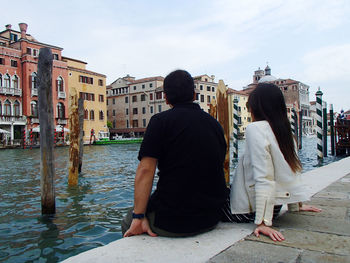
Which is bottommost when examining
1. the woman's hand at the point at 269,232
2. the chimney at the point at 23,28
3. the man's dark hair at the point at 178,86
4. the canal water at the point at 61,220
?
the canal water at the point at 61,220

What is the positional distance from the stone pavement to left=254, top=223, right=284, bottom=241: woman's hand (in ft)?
0.10

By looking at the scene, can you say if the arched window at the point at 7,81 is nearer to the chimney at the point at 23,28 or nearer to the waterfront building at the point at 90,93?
the chimney at the point at 23,28

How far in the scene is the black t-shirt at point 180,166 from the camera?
6.77ft

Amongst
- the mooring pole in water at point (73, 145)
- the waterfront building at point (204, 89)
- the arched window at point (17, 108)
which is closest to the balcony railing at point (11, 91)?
the arched window at point (17, 108)

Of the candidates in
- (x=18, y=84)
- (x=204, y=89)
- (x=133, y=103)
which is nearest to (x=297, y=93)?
(x=204, y=89)

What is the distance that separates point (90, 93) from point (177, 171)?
129ft

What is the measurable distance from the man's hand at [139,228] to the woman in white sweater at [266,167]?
0.65m

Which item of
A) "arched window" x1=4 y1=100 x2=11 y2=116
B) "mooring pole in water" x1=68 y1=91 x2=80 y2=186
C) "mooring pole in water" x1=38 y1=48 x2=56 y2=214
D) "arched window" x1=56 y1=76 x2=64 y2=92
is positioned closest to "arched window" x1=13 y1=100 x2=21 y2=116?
"arched window" x1=4 y1=100 x2=11 y2=116

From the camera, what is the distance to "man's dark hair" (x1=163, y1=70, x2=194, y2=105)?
7.17 ft

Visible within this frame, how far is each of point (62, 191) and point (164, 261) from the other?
595 cm

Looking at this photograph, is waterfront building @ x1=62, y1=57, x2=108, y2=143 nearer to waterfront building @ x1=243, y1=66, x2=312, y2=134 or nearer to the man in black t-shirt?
the man in black t-shirt

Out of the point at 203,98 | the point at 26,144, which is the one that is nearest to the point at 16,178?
the point at 26,144

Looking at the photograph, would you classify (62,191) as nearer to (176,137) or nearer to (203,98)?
(176,137)

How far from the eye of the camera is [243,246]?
193cm
